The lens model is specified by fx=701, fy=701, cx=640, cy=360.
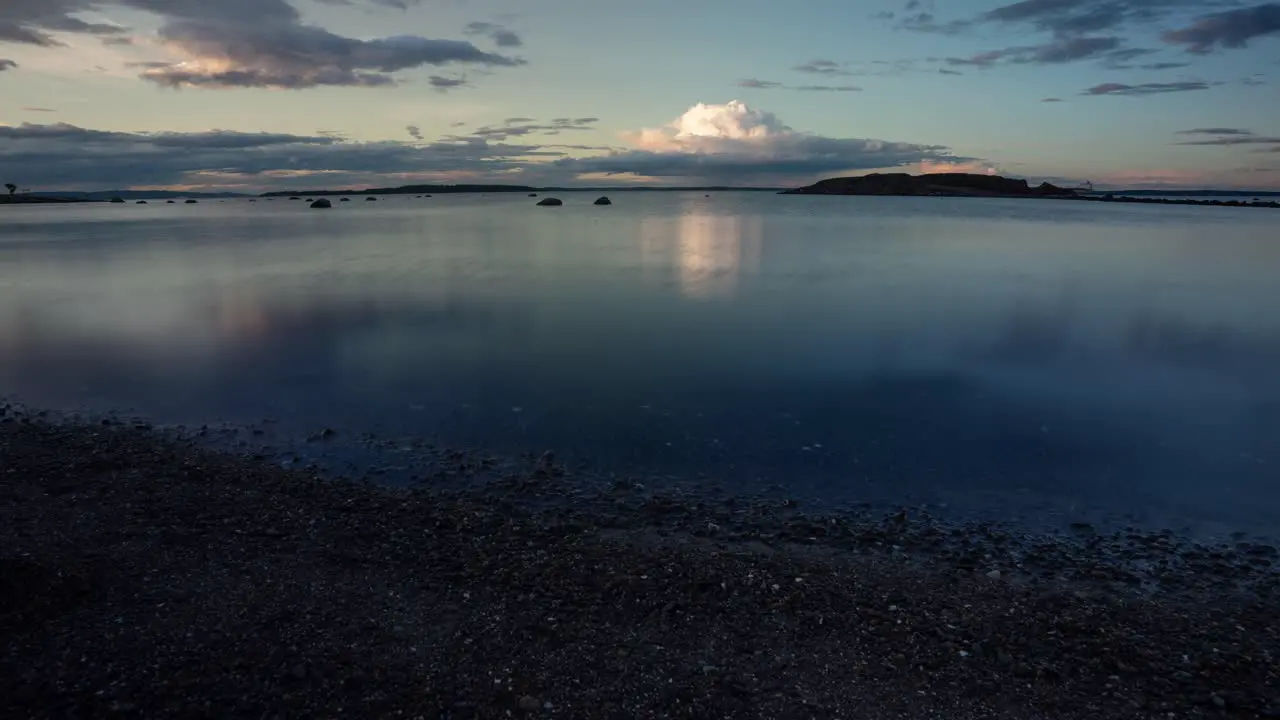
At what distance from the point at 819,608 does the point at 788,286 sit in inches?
1105

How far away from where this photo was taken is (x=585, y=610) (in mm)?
8156

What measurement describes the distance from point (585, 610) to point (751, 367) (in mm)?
11956

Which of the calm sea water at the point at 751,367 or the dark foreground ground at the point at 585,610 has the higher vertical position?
the calm sea water at the point at 751,367

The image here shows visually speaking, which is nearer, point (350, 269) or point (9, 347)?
point (9, 347)

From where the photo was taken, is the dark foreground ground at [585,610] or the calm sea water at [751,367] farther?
the calm sea water at [751,367]

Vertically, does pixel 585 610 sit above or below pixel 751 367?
below

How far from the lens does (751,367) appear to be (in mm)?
19203

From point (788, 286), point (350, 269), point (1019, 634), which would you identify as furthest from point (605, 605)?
point (350, 269)

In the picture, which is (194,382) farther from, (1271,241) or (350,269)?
(1271,241)

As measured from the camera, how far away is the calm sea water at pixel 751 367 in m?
12.8

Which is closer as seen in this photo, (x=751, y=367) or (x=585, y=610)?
(x=585, y=610)

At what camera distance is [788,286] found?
35.0 m

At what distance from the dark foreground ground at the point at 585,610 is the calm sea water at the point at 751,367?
1891 mm

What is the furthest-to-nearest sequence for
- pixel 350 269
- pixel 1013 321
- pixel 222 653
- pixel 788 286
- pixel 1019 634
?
pixel 350 269
pixel 788 286
pixel 1013 321
pixel 1019 634
pixel 222 653
